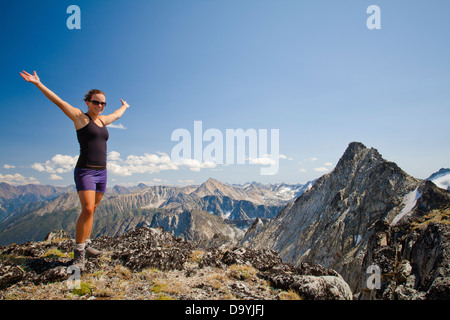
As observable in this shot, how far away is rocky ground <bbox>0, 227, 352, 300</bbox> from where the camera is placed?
654 centimetres

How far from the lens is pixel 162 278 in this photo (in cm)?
812

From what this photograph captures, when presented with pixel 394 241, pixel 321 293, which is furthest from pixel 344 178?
pixel 321 293

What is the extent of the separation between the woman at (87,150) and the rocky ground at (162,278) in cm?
99

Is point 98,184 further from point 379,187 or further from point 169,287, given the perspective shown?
point 379,187

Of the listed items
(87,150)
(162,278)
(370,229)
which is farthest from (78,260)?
(370,229)

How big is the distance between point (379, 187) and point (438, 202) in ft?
92.1

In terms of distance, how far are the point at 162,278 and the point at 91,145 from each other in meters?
5.48

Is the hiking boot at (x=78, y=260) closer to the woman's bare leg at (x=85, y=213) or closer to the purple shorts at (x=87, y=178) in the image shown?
the woman's bare leg at (x=85, y=213)

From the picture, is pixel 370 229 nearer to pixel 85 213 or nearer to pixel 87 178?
pixel 85 213

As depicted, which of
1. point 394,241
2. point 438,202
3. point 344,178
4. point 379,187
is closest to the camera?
point 394,241
